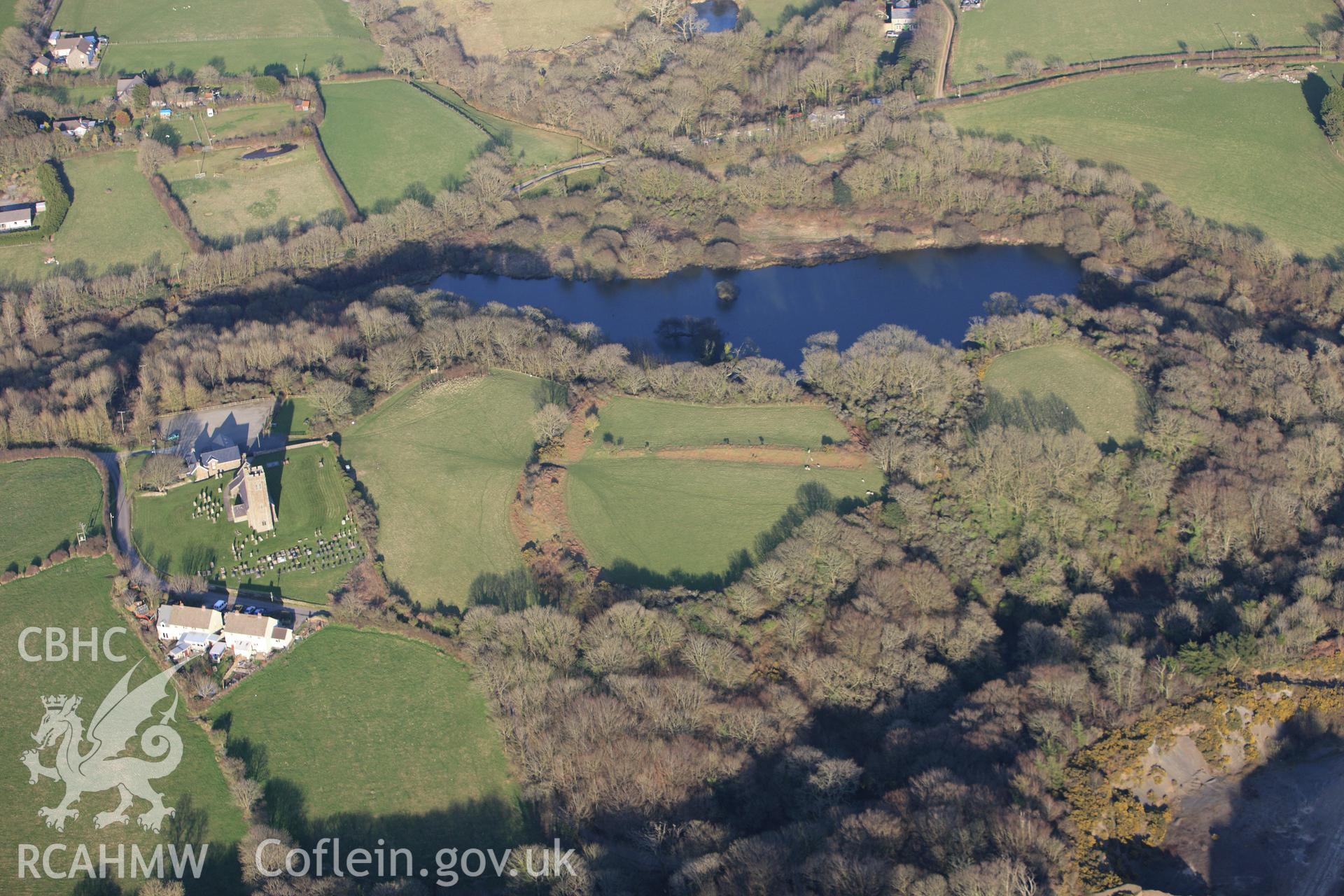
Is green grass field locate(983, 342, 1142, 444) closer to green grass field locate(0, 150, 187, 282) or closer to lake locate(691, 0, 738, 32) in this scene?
lake locate(691, 0, 738, 32)

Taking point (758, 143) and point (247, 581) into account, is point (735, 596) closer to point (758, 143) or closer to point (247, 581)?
point (247, 581)

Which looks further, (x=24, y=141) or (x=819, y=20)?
(x=819, y=20)

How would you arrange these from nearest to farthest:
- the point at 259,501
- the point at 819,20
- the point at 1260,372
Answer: the point at 259,501
the point at 1260,372
the point at 819,20

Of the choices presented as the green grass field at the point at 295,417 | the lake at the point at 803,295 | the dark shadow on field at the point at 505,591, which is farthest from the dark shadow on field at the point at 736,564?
the green grass field at the point at 295,417

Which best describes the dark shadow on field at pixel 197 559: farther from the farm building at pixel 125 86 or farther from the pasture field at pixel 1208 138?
the pasture field at pixel 1208 138

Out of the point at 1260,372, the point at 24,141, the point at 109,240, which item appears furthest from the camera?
the point at 24,141

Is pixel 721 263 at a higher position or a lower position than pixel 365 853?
higher

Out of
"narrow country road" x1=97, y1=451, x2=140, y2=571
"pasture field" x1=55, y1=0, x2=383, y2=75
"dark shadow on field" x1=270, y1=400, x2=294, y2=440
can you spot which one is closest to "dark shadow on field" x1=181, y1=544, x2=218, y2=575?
"narrow country road" x1=97, y1=451, x2=140, y2=571

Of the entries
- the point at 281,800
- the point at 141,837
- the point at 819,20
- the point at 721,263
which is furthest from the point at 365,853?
the point at 819,20
